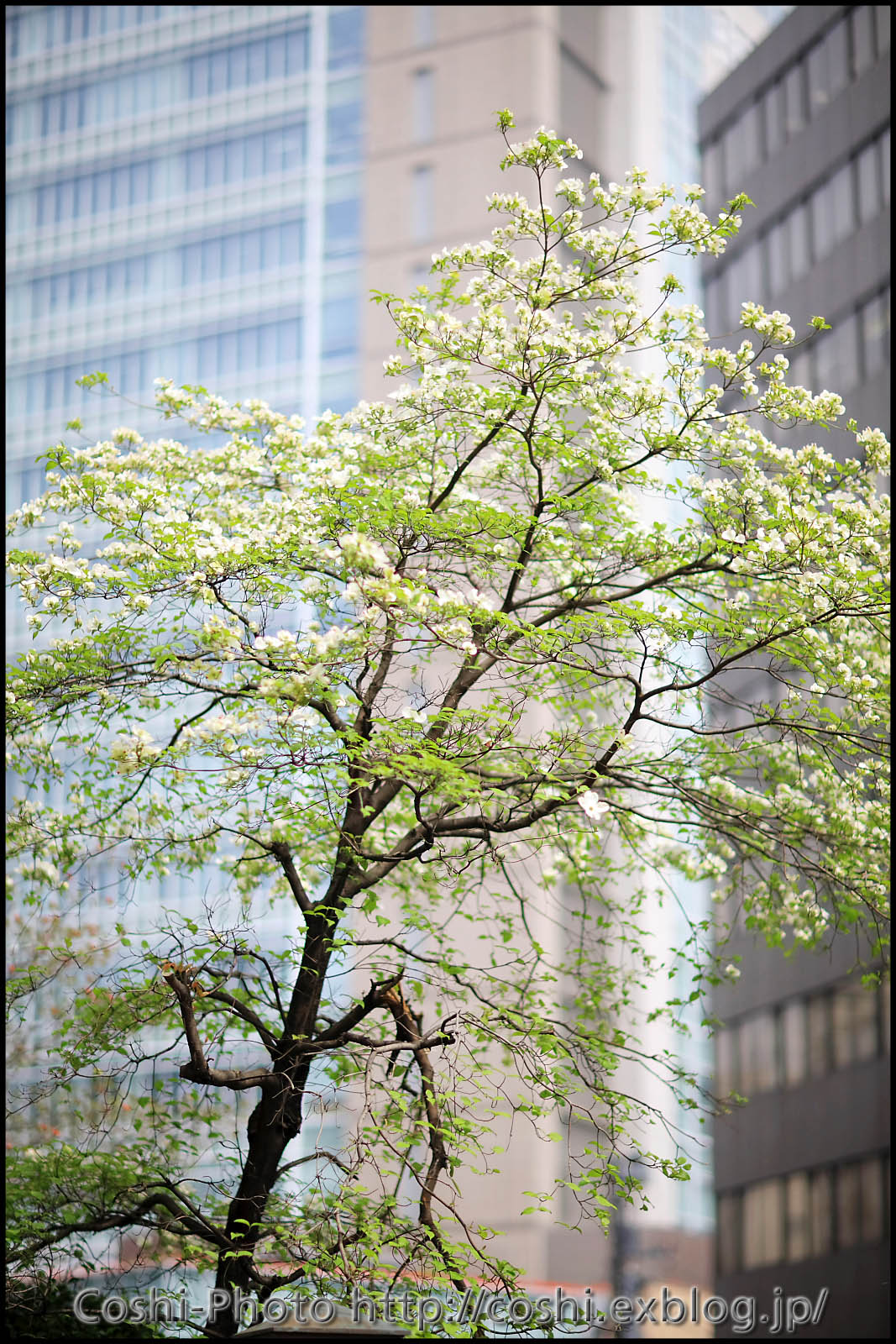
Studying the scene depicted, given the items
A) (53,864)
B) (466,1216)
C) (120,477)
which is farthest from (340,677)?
(466,1216)

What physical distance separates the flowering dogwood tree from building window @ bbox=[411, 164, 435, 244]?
50.2 metres

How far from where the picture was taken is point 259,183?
6600cm

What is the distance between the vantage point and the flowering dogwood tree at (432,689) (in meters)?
9.97

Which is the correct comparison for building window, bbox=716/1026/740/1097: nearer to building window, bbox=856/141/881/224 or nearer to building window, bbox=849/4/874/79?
building window, bbox=856/141/881/224

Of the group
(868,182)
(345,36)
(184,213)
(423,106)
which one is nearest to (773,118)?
(868,182)

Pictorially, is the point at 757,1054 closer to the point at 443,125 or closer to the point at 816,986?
the point at 816,986

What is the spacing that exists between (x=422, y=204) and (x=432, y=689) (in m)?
53.6

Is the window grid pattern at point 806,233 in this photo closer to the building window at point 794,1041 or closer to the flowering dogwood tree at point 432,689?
the building window at point 794,1041

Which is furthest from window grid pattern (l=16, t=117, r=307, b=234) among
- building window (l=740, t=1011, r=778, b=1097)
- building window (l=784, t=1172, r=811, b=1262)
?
building window (l=784, t=1172, r=811, b=1262)

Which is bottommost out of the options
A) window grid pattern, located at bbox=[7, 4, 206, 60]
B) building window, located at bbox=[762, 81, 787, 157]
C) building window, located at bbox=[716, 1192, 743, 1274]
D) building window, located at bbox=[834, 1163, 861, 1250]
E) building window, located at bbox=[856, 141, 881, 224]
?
building window, located at bbox=[716, 1192, 743, 1274]

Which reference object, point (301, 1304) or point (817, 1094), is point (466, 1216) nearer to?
point (817, 1094)

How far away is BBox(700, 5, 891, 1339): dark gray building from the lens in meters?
31.9

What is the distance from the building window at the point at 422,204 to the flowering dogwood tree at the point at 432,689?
1978 inches

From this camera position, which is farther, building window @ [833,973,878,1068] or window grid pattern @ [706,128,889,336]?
window grid pattern @ [706,128,889,336]
